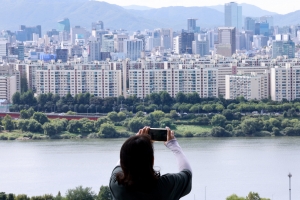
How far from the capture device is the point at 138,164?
1.17 metres

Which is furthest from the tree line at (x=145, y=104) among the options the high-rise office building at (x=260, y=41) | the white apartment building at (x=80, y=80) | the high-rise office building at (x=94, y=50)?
the high-rise office building at (x=260, y=41)

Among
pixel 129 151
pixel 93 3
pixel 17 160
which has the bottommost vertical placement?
pixel 17 160

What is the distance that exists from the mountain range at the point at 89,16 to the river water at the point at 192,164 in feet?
111

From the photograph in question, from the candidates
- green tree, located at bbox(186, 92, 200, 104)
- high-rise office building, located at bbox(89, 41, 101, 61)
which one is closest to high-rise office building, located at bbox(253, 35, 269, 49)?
high-rise office building, located at bbox(89, 41, 101, 61)

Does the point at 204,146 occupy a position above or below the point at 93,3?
below

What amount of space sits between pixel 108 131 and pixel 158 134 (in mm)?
9354

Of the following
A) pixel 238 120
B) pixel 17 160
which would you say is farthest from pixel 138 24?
pixel 17 160

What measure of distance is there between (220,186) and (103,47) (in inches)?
866

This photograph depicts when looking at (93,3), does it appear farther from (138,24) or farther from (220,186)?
(220,186)

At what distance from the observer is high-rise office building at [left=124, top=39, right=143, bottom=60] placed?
2742 cm

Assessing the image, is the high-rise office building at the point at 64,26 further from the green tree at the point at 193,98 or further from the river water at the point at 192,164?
the river water at the point at 192,164

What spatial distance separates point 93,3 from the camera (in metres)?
48.9

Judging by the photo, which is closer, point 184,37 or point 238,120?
point 238,120

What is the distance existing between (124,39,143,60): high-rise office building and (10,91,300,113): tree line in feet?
44.8
